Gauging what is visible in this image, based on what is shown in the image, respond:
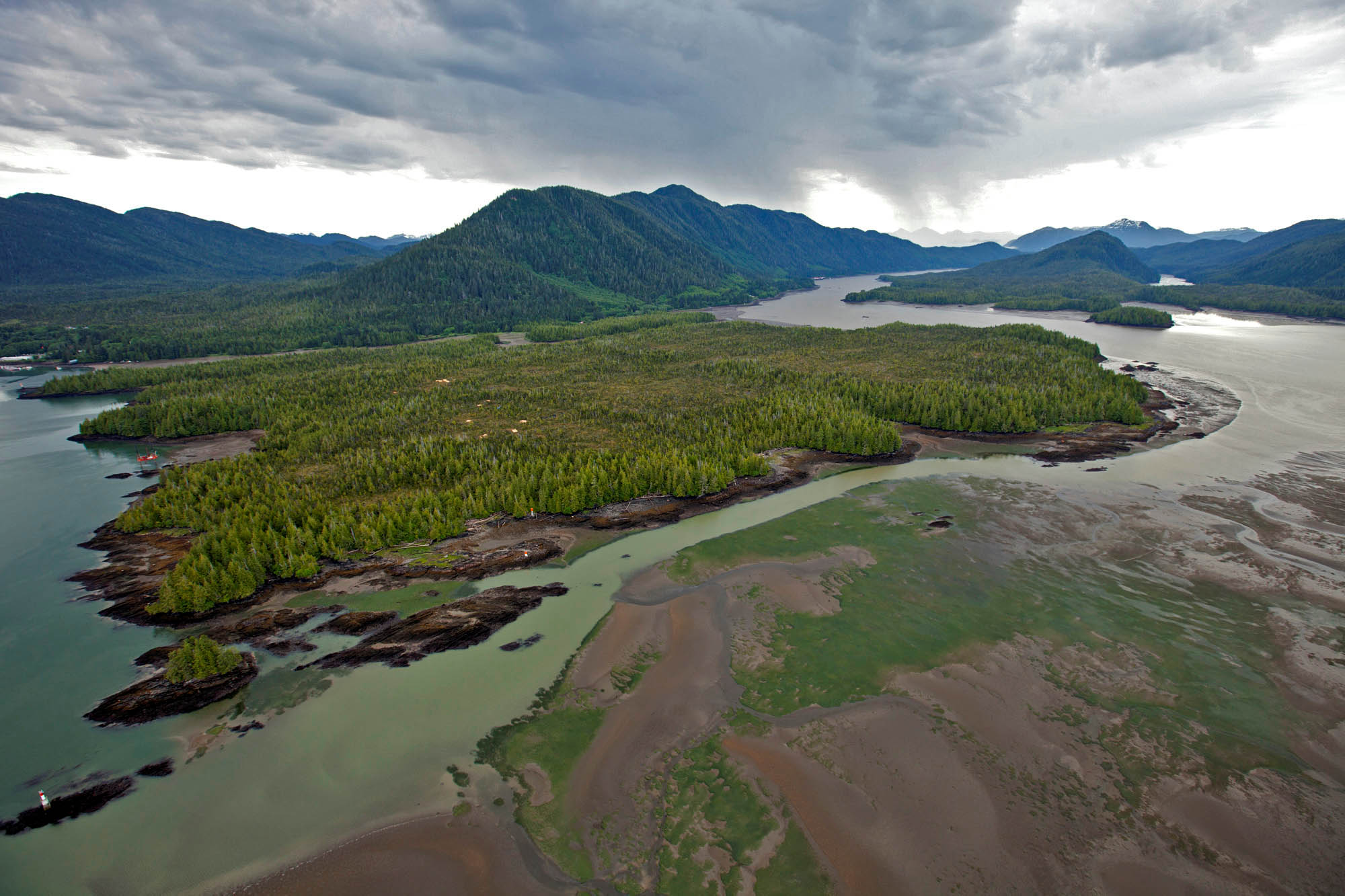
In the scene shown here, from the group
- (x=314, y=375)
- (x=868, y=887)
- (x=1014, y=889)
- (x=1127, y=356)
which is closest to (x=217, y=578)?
(x=868, y=887)

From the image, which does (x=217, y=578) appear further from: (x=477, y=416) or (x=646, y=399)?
(x=646, y=399)

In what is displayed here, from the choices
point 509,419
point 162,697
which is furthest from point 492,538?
point 509,419

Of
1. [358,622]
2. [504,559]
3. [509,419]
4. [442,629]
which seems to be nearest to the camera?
[442,629]

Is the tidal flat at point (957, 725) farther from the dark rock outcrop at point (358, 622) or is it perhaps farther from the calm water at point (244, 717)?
the dark rock outcrop at point (358, 622)

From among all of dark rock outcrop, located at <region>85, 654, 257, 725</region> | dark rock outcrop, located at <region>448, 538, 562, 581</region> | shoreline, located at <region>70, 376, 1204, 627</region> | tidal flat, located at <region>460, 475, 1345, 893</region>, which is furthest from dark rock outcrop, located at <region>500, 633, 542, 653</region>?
dark rock outcrop, located at <region>85, 654, 257, 725</region>

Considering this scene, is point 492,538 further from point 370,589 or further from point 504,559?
point 370,589

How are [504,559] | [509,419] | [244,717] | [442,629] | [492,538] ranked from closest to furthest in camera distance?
[244,717] → [442,629] → [504,559] → [492,538] → [509,419]
